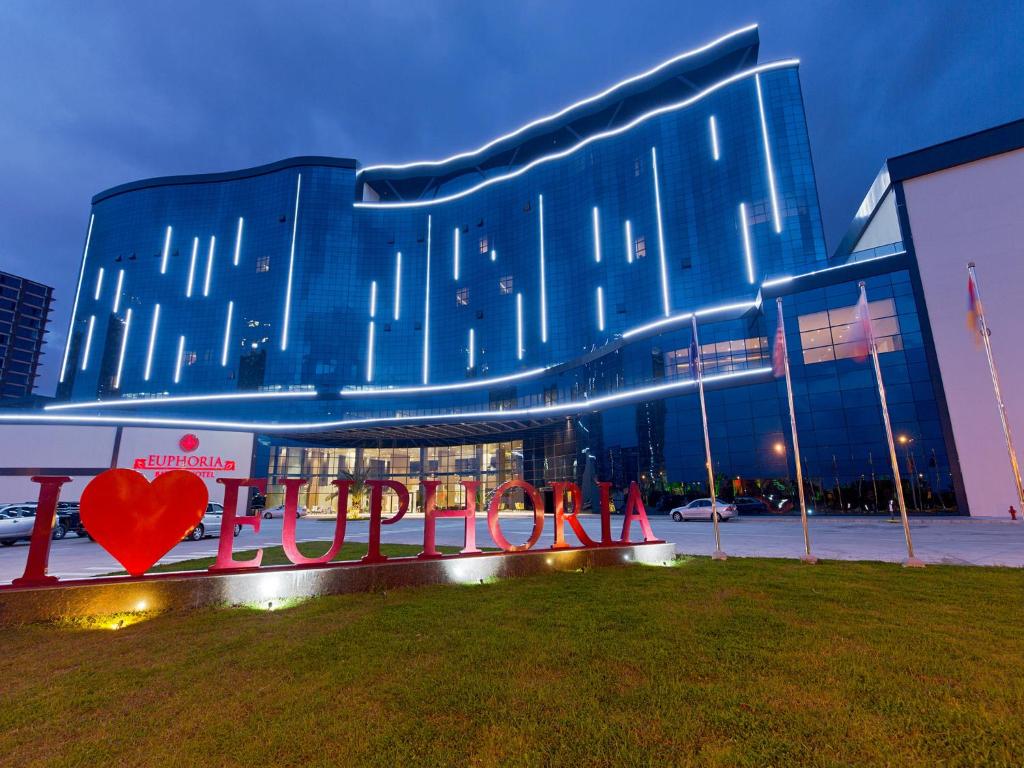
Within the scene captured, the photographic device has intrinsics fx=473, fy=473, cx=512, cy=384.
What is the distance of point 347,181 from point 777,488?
83336 mm

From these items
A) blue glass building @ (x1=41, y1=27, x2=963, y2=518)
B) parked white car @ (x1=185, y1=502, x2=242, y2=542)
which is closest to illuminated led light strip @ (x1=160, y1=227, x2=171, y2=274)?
blue glass building @ (x1=41, y1=27, x2=963, y2=518)

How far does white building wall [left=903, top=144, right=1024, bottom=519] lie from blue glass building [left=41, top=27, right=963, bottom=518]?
1.34m

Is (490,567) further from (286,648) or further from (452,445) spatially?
(452,445)

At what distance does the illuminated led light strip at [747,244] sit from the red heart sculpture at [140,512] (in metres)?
Result: 52.1

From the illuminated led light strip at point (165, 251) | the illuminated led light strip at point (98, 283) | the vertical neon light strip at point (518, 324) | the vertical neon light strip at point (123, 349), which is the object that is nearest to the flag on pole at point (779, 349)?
the vertical neon light strip at point (518, 324)

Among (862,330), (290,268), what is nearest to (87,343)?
(290,268)

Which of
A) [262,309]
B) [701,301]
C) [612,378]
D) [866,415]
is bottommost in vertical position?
[866,415]

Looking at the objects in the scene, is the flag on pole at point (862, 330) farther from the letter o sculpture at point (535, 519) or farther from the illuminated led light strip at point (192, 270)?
the illuminated led light strip at point (192, 270)

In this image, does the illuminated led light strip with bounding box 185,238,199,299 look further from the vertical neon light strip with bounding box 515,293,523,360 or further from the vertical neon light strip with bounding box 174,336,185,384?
the vertical neon light strip with bounding box 515,293,523,360

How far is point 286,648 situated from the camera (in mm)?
6125

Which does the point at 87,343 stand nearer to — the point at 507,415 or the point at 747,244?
the point at 507,415

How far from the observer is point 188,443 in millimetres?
34375

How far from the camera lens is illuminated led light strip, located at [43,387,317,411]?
73000 millimetres

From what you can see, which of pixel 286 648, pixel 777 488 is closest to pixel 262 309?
pixel 777 488
